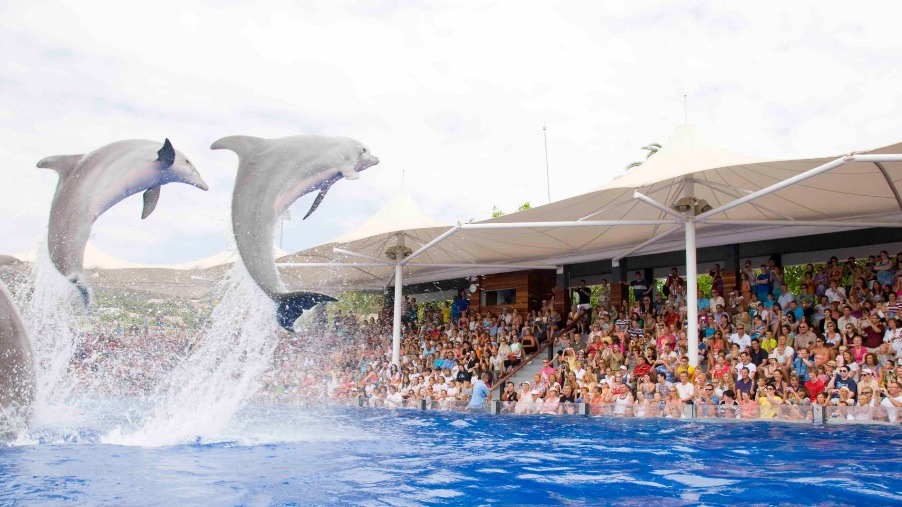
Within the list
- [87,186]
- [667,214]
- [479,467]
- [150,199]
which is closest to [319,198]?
[150,199]

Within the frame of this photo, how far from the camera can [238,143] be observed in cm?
676

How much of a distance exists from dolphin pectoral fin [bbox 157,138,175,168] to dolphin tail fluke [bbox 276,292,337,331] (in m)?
1.66

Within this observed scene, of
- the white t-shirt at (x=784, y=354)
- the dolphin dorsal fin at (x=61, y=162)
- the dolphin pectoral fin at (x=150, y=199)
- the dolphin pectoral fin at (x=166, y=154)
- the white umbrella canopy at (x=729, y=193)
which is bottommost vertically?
the white t-shirt at (x=784, y=354)

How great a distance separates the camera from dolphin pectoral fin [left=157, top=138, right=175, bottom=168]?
21.5 feet

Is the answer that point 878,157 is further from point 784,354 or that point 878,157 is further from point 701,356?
point 701,356

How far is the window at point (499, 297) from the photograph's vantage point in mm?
18875

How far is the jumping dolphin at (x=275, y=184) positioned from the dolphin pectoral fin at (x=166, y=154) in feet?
1.25

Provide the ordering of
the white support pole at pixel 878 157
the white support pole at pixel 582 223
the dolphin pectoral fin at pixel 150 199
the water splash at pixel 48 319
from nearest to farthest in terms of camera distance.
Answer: the water splash at pixel 48 319, the dolphin pectoral fin at pixel 150 199, the white support pole at pixel 878 157, the white support pole at pixel 582 223

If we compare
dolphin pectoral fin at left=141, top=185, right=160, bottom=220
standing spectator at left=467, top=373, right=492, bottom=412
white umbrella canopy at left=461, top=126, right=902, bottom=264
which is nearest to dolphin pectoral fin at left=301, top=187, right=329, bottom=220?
dolphin pectoral fin at left=141, top=185, right=160, bottom=220

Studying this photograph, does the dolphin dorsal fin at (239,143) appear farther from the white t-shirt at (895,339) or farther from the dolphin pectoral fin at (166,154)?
the white t-shirt at (895,339)

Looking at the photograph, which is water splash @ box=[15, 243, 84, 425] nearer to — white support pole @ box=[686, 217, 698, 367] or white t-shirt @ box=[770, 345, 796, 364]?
white support pole @ box=[686, 217, 698, 367]

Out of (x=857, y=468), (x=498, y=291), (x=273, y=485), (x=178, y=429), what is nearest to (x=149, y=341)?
(x=498, y=291)

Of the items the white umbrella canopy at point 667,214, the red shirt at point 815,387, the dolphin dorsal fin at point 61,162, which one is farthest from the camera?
the white umbrella canopy at point 667,214

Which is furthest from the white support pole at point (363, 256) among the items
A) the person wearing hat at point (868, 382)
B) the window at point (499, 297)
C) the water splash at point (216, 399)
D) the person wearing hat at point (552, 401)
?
the person wearing hat at point (868, 382)
